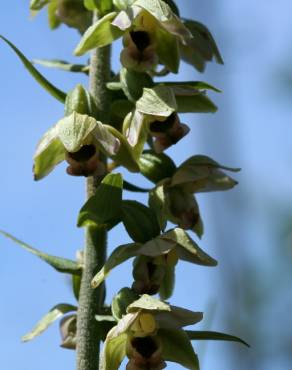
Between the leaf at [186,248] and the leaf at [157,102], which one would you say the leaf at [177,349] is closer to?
the leaf at [186,248]

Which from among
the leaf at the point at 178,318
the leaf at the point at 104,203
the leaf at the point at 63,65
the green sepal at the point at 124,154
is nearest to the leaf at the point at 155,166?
the green sepal at the point at 124,154

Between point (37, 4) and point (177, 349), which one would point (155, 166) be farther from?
point (37, 4)

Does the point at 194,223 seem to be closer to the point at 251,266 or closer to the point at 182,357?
the point at 182,357

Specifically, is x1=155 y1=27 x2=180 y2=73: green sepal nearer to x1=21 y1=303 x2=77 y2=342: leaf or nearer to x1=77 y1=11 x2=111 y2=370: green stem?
x1=77 y1=11 x2=111 y2=370: green stem

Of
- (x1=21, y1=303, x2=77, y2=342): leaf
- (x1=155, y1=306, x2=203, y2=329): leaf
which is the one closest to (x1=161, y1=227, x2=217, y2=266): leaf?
(x1=155, y1=306, x2=203, y2=329): leaf

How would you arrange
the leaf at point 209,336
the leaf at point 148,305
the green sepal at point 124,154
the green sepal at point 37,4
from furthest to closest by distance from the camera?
the green sepal at point 37,4 < the green sepal at point 124,154 < the leaf at point 148,305 < the leaf at point 209,336
